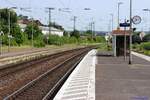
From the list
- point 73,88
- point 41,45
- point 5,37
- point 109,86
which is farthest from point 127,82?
point 41,45

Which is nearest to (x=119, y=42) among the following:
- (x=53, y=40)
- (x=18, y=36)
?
(x=18, y=36)

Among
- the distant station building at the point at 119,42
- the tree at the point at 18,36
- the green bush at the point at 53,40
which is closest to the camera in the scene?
the distant station building at the point at 119,42

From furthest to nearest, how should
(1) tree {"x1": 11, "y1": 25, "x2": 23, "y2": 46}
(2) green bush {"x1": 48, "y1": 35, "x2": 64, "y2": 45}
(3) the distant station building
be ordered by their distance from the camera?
(2) green bush {"x1": 48, "y1": 35, "x2": 64, "y2": 45} < (1) tree {"x1": 11, "y1": 25, "x2": 23, "y2": 46} < (3) the distant station building

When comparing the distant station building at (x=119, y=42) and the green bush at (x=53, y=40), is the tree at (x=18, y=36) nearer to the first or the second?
the green bush at (x=53, y=40)

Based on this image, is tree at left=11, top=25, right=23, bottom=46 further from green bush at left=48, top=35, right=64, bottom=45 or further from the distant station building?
the distant station building

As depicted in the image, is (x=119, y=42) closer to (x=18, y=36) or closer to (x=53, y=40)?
(x=18, y=36)

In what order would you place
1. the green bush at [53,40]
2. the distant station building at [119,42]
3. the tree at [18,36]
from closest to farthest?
the distant station building at [119,42] < the tree at [18,36] < the green bush at [53,40]

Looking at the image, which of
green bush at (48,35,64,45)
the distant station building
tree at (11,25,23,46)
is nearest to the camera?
the distant station building

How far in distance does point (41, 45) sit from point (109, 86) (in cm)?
8876

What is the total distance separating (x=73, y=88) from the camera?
61.6 ft

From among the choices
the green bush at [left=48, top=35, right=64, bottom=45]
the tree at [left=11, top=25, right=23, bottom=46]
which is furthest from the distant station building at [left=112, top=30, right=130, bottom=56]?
the green bush at [left=48, top=35, right=64, bottom=45]

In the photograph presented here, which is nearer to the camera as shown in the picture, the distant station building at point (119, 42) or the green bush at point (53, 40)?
the distant station building at point (119, 42)

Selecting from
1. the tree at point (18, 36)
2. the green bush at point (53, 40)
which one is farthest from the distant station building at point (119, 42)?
the green bush at point (53, 40)

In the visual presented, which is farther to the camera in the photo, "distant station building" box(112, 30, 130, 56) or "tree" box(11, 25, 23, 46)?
"tree" box(11, 25, 23, 46)
